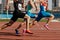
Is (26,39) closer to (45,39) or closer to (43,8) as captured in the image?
(45,39)

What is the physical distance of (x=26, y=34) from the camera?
12328 millimetres

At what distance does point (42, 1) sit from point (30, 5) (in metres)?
1.16

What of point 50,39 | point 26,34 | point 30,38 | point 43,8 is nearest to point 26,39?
point 30,38

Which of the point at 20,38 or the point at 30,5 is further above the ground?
the point at 30,5

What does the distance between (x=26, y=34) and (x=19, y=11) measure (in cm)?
138

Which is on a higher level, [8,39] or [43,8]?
[43,8]

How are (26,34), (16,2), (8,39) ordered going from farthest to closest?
1. (26,34)
2. (16,2)
3. (8,39)

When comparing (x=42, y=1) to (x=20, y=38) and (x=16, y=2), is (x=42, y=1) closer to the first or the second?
(x=16, y=2)

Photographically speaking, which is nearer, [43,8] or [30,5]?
[30,5]

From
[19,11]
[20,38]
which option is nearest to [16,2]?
[19,11]

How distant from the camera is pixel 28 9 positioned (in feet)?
39.1

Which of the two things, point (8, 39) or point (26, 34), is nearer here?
point (8, 39)

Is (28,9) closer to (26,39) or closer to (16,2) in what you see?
(16,2)

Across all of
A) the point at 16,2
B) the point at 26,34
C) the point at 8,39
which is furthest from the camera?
the point at 26,34
